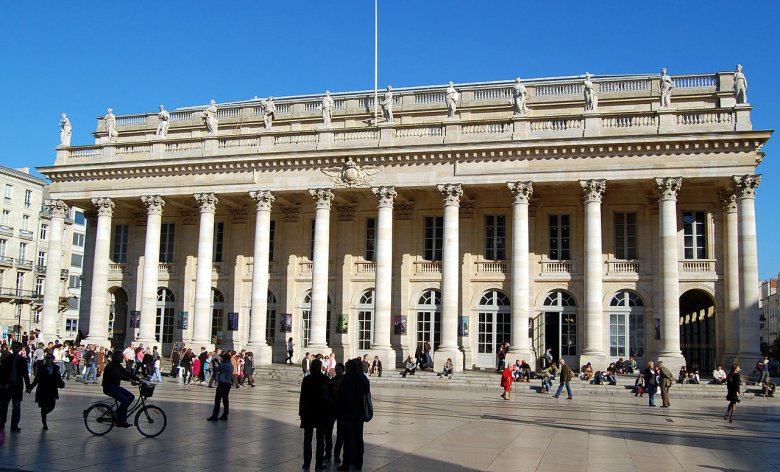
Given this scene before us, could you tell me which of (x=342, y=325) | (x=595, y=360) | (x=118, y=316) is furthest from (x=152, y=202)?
(x=595, y=360)

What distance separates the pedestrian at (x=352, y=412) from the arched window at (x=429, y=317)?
1014 inches

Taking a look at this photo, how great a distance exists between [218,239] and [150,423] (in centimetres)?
2773

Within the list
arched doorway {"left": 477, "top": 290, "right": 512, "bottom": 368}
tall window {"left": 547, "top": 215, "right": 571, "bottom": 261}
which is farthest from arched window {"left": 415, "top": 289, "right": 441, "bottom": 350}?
tall window {"left": 547, "top": 215, "right": 571, "bottom": 261}

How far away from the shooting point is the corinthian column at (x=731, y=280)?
104ft

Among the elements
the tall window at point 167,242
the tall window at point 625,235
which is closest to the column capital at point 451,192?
the tall window at point 625,235

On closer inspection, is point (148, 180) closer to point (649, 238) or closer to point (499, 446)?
point (649, 238)

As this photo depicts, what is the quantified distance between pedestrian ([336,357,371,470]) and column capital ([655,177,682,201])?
936 inches

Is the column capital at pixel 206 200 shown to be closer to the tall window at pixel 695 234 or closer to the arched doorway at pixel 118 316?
the arched doorway at pixel 118 316

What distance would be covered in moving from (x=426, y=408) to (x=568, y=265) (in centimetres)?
1602

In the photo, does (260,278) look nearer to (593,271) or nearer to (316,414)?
(593,271)

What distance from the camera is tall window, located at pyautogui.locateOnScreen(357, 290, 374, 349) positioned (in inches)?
1487

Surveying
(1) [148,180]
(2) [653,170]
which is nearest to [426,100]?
(2) [653,170]

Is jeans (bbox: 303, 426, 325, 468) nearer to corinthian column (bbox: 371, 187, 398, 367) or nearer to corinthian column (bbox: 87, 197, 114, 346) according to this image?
corinthian column (bbox: 371, 187, 398, 367)

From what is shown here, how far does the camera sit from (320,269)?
35375mm
